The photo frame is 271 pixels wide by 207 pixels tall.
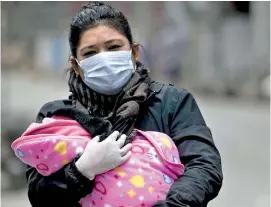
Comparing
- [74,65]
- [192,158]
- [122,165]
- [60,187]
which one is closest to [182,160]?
[192,158]

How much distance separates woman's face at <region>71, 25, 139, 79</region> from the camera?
2.38m

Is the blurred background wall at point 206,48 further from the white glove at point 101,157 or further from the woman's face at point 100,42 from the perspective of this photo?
the white glove at point 101,157

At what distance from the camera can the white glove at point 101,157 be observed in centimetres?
223

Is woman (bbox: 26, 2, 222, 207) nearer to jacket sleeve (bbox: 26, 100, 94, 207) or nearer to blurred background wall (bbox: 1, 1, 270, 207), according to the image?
jacket sleeve (bbox: 26, 100, 94, 207)

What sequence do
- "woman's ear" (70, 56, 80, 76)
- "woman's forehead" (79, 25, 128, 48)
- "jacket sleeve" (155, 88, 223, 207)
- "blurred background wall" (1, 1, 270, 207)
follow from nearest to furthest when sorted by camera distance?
1. "jacket sleeve" (155, 88, 223, 207)
2. "woman's forehead" (79, 25, 128, 48)
3. "woman's ear" (70, 56, 80, 76)
4. "blurred background wall" (1, 1, 270, 207)

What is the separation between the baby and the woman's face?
266 mm

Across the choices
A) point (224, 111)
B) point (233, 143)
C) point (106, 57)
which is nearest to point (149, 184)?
point (106, 57)

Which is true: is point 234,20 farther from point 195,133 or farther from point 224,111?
point 195,133

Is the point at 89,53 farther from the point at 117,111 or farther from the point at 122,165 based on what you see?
the point at 122,165

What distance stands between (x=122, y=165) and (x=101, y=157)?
0.24 ft

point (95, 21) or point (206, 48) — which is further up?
point (95, 21)

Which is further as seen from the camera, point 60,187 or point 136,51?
point 136,51

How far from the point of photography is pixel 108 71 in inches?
98.8

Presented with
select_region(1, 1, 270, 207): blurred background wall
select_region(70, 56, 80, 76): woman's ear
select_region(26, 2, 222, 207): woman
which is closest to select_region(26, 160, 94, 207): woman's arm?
select_region(26, 2, 222, 207): woman
